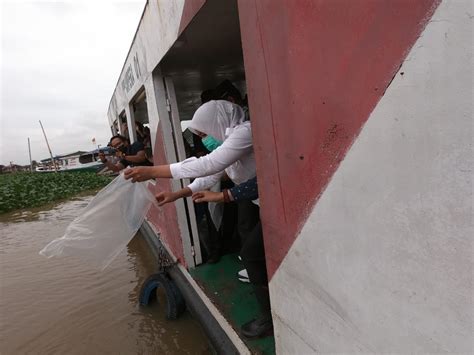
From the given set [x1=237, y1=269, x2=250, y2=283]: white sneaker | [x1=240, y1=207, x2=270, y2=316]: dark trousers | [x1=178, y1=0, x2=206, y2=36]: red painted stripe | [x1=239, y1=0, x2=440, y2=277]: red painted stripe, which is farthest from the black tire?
[x1=178, y1=0, x2=206, y2=36]: red painted stripe

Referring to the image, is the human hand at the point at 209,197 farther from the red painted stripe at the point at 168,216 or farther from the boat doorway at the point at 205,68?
the red painted stripe at the point at 168,216

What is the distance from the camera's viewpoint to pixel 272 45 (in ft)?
4.32

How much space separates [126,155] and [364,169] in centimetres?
438

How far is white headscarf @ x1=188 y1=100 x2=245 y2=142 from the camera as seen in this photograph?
232 centimetres

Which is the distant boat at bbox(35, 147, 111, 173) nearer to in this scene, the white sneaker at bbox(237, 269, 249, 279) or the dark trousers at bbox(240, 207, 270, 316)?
the white sneaker at bbox(237, 269, 249, 279)

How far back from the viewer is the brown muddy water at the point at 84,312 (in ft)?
11.1

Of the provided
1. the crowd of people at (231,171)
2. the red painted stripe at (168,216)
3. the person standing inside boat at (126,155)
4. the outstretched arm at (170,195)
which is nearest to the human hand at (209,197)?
the crowd of people at (231,171)

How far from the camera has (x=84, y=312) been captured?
4.12m

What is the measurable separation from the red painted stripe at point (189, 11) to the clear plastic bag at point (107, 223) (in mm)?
1181

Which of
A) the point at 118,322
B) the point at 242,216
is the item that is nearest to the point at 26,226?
the point at 118,322

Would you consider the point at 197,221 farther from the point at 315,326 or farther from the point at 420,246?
the point at 420,246

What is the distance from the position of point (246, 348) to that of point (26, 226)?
9.53 metres

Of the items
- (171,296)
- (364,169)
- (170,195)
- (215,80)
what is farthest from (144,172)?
(215,80)

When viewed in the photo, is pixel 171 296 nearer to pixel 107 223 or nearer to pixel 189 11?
pixel 107 223
